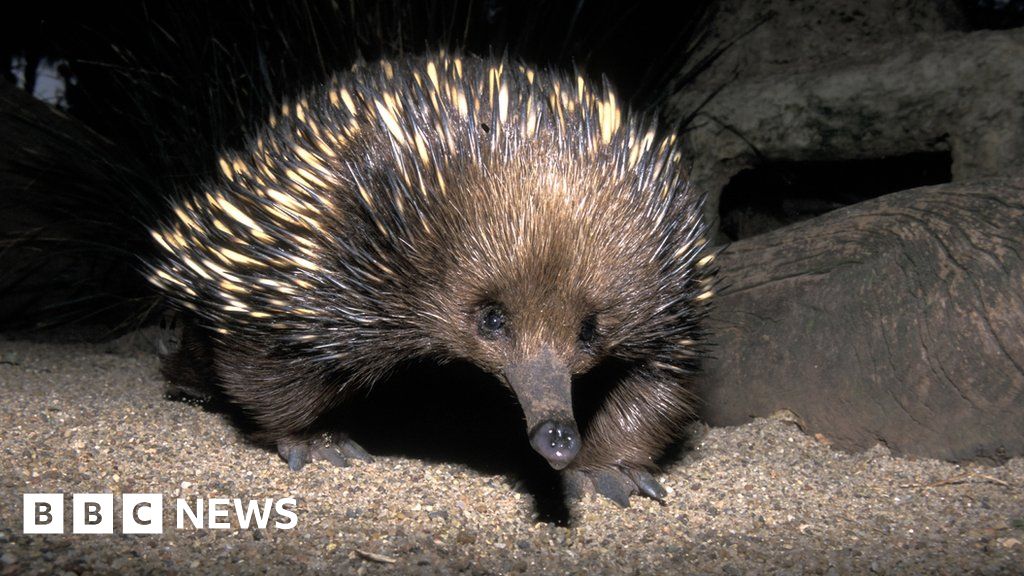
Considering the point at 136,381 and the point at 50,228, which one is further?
the point at 50,228

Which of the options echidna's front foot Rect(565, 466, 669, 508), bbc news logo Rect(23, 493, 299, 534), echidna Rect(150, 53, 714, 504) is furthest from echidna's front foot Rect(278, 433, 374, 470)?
echidna's front foot Rect(565, 466, 669, 508)

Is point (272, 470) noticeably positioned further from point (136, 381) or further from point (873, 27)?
point (873, 27)

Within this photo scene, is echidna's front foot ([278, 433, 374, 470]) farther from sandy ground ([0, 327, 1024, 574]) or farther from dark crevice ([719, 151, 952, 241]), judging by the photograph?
dark crevice ([719, 151, 952, 241])

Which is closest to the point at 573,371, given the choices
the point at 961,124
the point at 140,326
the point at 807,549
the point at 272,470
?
the point at 807,549

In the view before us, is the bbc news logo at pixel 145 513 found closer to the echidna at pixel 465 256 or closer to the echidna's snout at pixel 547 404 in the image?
the echidna at pixel 465 256

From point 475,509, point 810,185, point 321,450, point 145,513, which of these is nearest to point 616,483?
point 475,509

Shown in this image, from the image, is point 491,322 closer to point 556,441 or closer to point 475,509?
point 556,441

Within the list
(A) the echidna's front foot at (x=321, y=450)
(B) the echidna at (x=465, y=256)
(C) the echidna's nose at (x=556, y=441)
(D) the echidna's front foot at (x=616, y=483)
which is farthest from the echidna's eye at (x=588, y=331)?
(A) the echidna's front foot at (x=321, y=450)
